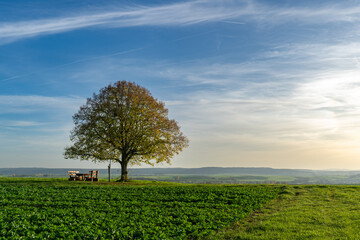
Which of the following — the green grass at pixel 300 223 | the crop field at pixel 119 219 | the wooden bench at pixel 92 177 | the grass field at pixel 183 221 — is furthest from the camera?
the wooden bench at pixel 92 177

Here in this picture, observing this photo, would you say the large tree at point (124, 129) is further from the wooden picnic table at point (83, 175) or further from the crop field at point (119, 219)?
the crop field at point (119, 219)

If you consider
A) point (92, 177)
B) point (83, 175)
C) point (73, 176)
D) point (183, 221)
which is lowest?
point (183, 221)

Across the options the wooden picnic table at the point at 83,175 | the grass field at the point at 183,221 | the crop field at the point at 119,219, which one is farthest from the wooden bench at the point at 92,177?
the grass field at the point at 183,221

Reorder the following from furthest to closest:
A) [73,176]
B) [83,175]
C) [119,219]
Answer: [83,175], [73,176], [119,219]

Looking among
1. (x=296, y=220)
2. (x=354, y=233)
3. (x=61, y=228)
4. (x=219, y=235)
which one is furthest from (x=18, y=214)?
(x=354, y=233)

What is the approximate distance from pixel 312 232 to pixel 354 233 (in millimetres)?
2031

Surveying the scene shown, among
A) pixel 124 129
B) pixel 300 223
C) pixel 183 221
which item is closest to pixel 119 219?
pixel 183 221

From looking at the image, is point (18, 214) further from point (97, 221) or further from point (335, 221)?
point (335, 221)

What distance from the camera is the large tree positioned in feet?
160

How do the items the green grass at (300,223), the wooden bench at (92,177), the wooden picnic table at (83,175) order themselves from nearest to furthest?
the green grass at (300,223) → the wooden picnic table at (83,175) → the wooden bench at (92,177)

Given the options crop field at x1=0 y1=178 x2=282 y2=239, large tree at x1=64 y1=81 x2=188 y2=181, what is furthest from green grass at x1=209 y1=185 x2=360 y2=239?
large tree at x1=64 y1=81 x2=188 y2=181

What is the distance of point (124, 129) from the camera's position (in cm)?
4900

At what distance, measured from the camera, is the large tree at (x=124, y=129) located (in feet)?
160

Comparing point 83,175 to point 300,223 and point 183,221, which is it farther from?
point 300,223
